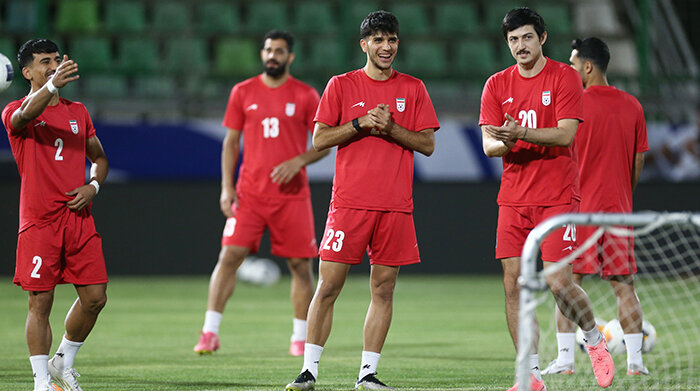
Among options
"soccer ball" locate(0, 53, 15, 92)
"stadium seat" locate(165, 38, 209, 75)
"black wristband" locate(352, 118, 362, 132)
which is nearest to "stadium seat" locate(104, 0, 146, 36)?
"stadium seat" locate(165, 38, 209, 75)

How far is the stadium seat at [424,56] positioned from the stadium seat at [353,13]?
39.4 inches

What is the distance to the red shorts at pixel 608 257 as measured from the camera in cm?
677

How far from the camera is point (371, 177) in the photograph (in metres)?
5.96

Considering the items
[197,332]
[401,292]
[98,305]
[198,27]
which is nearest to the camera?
[98,305]

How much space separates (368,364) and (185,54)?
1241 cm

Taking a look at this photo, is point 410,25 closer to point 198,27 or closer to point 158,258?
point 198,27

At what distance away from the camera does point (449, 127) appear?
50.2ft

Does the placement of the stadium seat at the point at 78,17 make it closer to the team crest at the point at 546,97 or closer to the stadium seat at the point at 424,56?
the stadium seat at the point at 424,56

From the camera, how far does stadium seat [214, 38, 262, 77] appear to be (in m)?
17.6

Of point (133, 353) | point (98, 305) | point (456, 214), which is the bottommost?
point (133, 353)

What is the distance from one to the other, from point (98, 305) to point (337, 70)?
1121 cm

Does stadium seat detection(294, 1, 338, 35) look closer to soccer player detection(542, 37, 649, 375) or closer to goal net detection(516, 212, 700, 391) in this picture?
goal net detection(516, 212, 700, 391)

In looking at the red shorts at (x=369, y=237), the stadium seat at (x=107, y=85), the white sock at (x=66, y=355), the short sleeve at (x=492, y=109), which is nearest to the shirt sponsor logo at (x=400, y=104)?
the short sleeve at (x=492, y=109)

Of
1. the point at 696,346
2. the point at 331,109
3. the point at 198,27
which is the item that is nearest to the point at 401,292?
the point at 696,346
